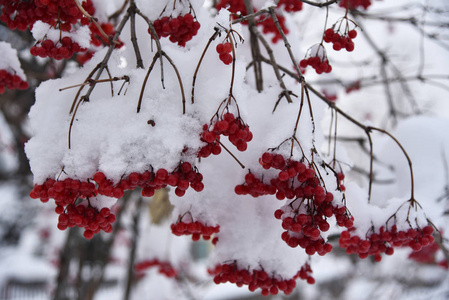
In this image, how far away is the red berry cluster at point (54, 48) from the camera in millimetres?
1494

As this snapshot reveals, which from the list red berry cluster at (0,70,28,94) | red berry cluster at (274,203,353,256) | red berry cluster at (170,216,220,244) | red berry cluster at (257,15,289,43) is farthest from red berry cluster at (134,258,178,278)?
red berry cluster at (274,203,353,256)

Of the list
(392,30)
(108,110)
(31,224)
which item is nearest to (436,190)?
(108,110)

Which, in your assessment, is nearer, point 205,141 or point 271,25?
point 205,141

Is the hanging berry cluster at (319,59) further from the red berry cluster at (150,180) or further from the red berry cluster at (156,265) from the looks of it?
the red berry cluster at (156,265)

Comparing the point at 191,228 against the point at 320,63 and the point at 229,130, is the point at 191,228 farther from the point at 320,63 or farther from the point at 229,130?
the point at 320,63

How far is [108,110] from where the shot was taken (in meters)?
1.31

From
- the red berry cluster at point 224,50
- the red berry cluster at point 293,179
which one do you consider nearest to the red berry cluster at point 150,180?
the red berry cluster at point 293,179

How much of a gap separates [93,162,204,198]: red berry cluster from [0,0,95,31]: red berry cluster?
752 millimetres

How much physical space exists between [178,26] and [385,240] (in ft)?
4.31

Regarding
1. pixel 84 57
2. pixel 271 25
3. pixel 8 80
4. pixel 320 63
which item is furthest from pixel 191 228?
pixel 84 57

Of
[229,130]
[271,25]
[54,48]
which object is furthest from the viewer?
[271,25]

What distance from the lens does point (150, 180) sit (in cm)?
120

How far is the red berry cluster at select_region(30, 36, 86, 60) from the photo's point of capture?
4.90 ft

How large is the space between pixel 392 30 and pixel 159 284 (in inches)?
224
